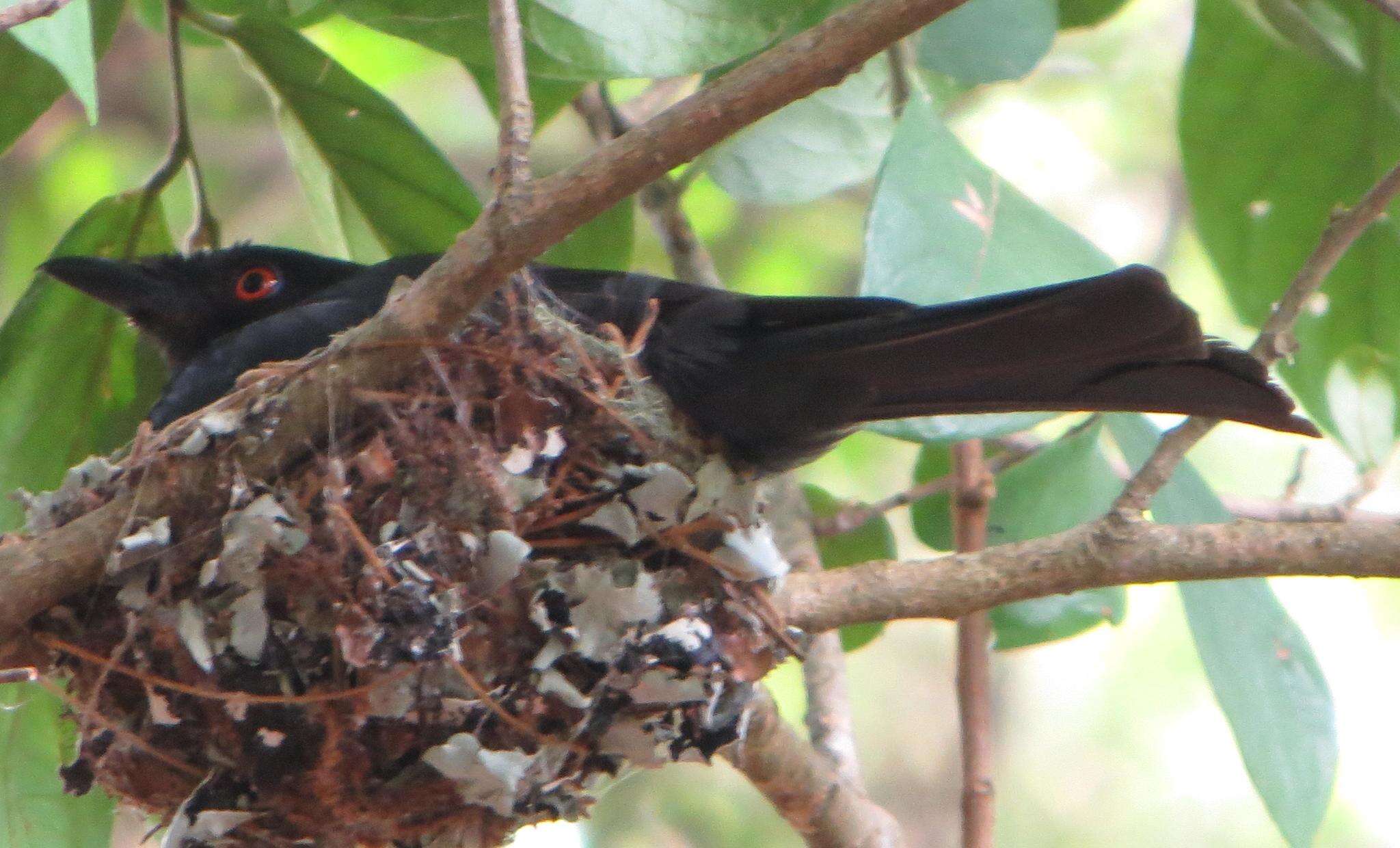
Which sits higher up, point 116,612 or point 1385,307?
point 1385,307

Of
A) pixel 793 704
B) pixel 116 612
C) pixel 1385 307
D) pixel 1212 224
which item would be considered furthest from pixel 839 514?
pixel 793 704

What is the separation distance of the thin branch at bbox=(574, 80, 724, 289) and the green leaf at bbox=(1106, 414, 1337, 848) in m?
1.43

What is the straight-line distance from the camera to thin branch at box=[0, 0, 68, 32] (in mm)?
1896

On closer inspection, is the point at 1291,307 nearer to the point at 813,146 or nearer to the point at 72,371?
the point at 813,146

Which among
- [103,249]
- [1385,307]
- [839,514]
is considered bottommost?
[839,514]

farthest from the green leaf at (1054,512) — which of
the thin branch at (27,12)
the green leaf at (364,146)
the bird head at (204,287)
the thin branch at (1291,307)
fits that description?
the thin branch at (27,12)

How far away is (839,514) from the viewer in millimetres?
3760

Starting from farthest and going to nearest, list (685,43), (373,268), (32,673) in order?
(373,268), (685,43), (32,673)

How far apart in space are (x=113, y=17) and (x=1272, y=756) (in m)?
2.79

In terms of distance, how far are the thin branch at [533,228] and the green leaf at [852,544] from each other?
5.44 ft

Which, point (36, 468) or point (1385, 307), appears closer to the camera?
point (36, 468)

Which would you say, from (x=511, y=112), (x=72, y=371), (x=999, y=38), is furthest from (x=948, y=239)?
(x=72, y=371)

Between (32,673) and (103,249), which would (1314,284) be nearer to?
(32,673)

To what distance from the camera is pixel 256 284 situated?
11.3 feet
